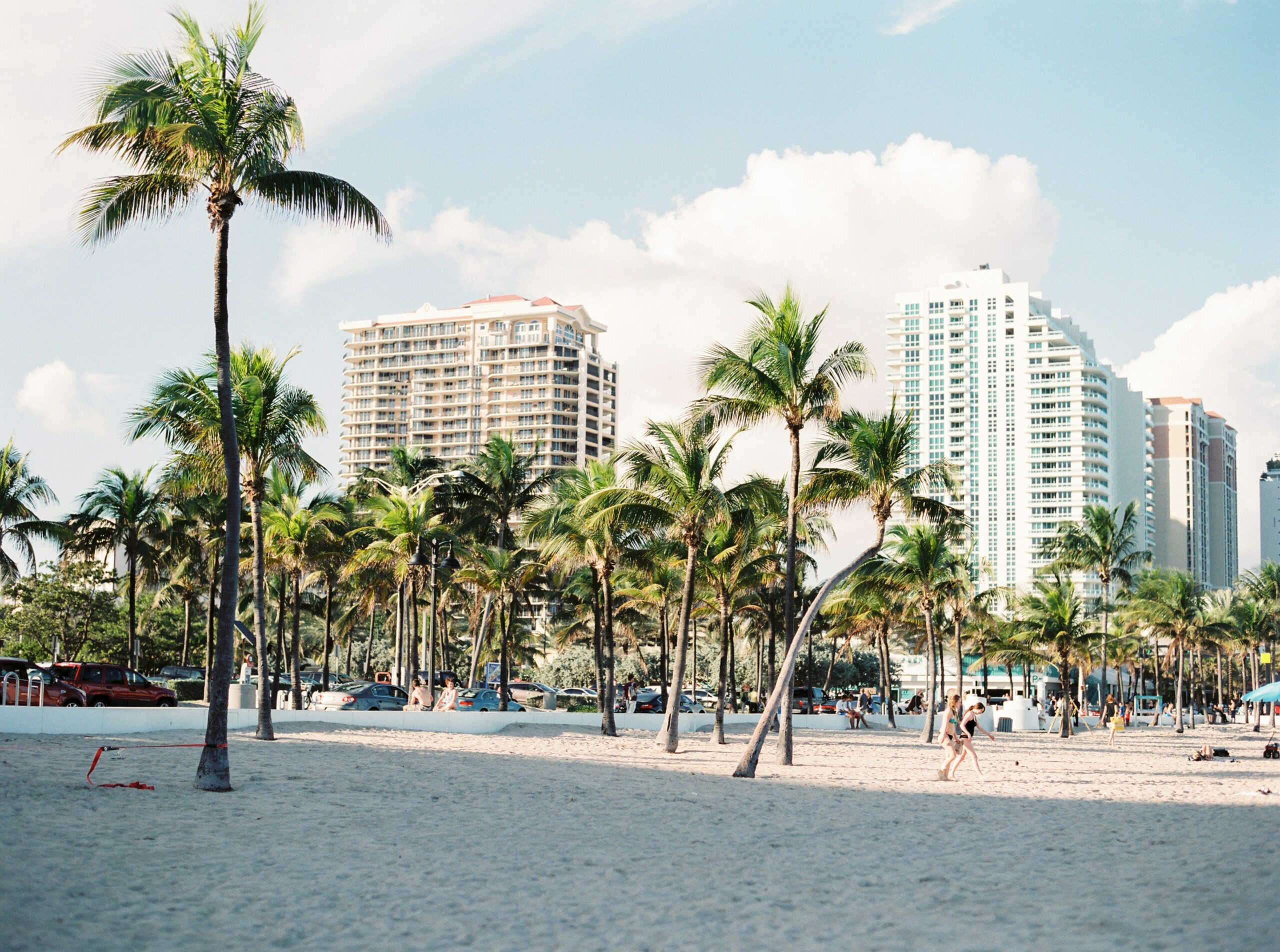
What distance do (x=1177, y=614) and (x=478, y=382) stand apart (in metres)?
111

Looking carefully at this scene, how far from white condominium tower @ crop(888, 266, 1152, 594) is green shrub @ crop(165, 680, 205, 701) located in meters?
108

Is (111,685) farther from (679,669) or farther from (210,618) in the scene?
(210,618)

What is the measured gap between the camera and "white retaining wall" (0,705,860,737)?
73.5 feet

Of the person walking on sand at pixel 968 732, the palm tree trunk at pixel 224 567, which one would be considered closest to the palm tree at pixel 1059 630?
the person walking on sand at pixel 968 732

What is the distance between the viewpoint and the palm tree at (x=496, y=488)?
42.7m

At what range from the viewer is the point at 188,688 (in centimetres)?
4516

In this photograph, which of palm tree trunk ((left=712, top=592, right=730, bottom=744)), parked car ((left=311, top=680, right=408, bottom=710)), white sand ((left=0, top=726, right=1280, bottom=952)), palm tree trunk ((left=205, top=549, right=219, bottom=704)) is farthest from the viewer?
palm tree trunk ((left=205, top=549, right=219, bottom=704))

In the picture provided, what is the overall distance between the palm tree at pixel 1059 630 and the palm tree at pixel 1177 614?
8.25m

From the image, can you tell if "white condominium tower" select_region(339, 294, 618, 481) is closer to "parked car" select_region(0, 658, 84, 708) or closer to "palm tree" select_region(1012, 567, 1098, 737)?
"palm tree" select_region(1012, 567, 1098, 737)

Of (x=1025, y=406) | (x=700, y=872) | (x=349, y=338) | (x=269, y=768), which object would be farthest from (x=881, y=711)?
(x=349, y=338)

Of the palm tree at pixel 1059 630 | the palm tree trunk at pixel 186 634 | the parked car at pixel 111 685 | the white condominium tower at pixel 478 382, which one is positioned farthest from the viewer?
the white condominium tower at pixel 478 382

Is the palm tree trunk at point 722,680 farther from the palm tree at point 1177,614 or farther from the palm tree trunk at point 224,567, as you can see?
the palm tree at point 1177,614

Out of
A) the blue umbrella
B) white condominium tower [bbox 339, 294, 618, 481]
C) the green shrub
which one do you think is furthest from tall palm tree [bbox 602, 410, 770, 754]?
white condominium tower [bbox 339, 294, 618, 481]

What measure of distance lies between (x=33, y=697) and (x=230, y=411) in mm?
16787
